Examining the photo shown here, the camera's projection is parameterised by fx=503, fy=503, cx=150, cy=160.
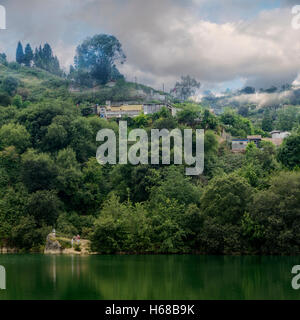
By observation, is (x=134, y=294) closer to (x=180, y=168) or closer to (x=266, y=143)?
(x=180, y=168)

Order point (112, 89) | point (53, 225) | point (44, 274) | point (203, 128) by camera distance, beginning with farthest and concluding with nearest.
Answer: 1. point (112, 89)
2. point (203, 128)
3. point (53, 225)
4. point (44, 274)

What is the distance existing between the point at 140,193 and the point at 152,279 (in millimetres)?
18436

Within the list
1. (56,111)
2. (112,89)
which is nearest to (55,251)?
(56,111)

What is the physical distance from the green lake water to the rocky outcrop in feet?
22.1

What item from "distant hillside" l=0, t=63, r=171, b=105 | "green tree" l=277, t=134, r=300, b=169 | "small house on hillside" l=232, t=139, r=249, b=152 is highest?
"distant hillside" l=0, t=63, r=171, b=105

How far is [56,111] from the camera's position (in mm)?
47844

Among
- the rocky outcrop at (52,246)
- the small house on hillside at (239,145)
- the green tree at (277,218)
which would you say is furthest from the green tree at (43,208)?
the small house on hillside at (239,145)

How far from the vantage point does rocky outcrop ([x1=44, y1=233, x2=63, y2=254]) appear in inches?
1325

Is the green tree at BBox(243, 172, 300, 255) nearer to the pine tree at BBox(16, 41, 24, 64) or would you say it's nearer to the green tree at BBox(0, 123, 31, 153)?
the green tree at BBox(0, 123, 31, 153)

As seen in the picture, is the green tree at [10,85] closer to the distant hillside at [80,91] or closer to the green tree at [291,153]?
the distant hillside at [80,91]

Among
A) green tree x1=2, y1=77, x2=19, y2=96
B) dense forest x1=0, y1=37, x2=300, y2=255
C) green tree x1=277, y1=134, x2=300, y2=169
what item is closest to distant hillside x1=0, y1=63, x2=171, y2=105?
green tree x1=2, y1=77, x2=19, y2=96

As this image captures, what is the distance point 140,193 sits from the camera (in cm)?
3775
